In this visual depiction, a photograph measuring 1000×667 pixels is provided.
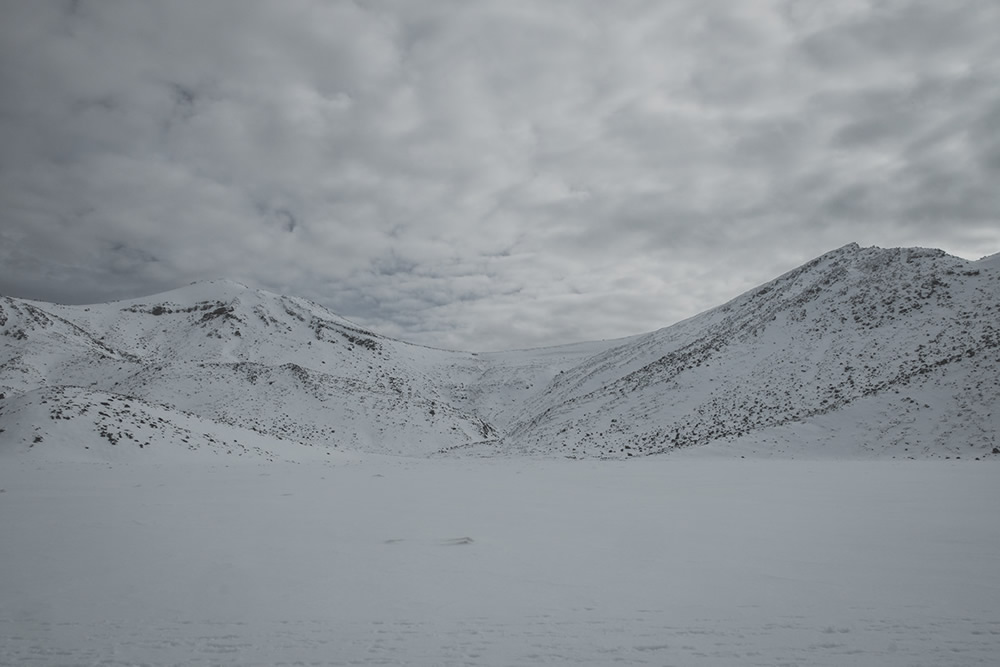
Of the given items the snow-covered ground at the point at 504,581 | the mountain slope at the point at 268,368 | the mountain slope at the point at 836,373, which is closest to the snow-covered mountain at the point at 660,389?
the mountain slope at the point at 836,373

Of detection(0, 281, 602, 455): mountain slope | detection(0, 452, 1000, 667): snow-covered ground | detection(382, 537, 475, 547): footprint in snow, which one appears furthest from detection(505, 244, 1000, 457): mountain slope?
detection(382, 537, 475, 547): footprint in snow

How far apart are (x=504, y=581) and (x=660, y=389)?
111 ft

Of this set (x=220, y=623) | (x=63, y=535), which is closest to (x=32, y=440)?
A: (x=63, y=535)

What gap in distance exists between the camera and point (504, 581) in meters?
5.74

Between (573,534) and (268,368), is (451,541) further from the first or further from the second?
(268,368)

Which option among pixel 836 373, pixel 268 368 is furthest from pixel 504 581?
pixel 268 368

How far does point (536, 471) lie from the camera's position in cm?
1838

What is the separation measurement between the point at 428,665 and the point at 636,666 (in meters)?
1.72

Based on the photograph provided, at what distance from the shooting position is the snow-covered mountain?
23797mm

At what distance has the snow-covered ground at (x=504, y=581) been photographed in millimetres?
4305

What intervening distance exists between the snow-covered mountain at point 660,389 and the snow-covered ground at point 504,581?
51.6 ft

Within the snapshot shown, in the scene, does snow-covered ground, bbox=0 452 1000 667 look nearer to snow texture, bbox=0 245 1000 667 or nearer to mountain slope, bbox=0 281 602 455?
snow texture, bbox=0 245 1000 667

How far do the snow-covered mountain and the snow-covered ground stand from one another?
1573 cm

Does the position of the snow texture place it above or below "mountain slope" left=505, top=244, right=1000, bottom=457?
below
